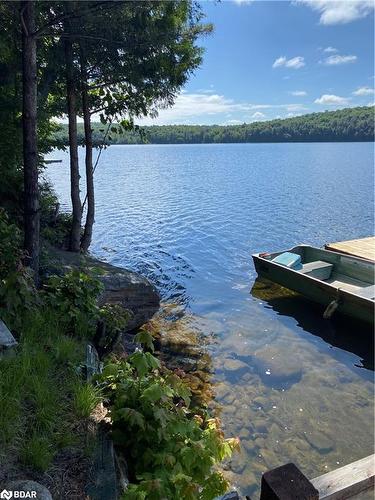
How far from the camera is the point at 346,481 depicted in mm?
2826

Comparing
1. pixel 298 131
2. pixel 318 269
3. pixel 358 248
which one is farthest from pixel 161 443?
pixel 298 131

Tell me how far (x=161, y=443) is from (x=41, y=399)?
1154 mm

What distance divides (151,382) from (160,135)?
16599 cm

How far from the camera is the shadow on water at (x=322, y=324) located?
9477 mm

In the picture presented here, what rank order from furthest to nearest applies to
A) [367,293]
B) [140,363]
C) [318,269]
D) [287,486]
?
[318,269] → [367,293] → [140,363] → [287,486]

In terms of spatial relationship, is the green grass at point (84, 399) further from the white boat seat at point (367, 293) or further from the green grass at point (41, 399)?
the white boat seat at point (367, 293)

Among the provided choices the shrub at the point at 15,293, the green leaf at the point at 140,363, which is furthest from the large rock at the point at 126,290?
the green leaf at the point at 140,363

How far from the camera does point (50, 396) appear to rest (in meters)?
3.32

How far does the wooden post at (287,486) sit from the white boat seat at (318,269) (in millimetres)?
10084

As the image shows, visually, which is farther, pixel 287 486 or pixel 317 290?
pixel 317 290

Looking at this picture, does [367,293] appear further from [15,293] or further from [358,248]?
[15,293]

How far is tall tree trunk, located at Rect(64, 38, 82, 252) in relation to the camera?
8.71 meters

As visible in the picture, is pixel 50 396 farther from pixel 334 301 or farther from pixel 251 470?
pixel 334 301

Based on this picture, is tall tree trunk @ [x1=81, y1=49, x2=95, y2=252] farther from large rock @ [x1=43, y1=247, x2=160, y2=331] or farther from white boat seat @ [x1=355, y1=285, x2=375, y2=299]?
white boat seat @ [x1=355, y1=285, x2=375, y2=299]
